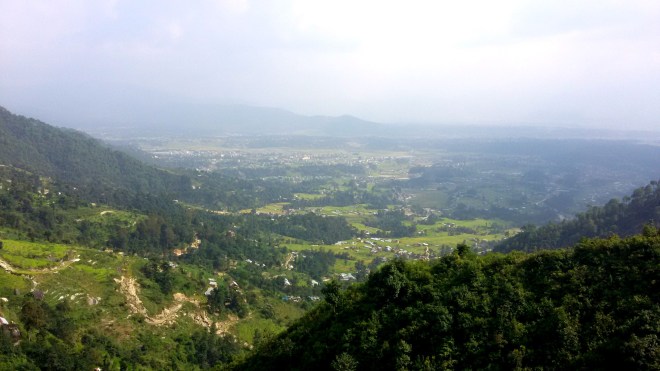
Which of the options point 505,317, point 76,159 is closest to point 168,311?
point 505,317

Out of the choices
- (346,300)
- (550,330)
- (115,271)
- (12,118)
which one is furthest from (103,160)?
(550,330)

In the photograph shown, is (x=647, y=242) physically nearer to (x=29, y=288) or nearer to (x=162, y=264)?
(x=29, y=288)

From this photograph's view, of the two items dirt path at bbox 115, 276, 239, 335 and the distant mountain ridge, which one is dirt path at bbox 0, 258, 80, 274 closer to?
dirt path at bbox 115, 276, 239, 335

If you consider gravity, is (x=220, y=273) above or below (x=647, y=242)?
below

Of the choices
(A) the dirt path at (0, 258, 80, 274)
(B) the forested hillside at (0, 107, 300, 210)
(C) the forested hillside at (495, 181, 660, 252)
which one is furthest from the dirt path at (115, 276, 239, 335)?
(B) the forested hillside at (0, 107, 300, 210)

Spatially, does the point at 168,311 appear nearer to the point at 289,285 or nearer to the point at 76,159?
the point at 289,285

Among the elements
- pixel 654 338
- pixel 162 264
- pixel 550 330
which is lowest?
pixel 162 264
